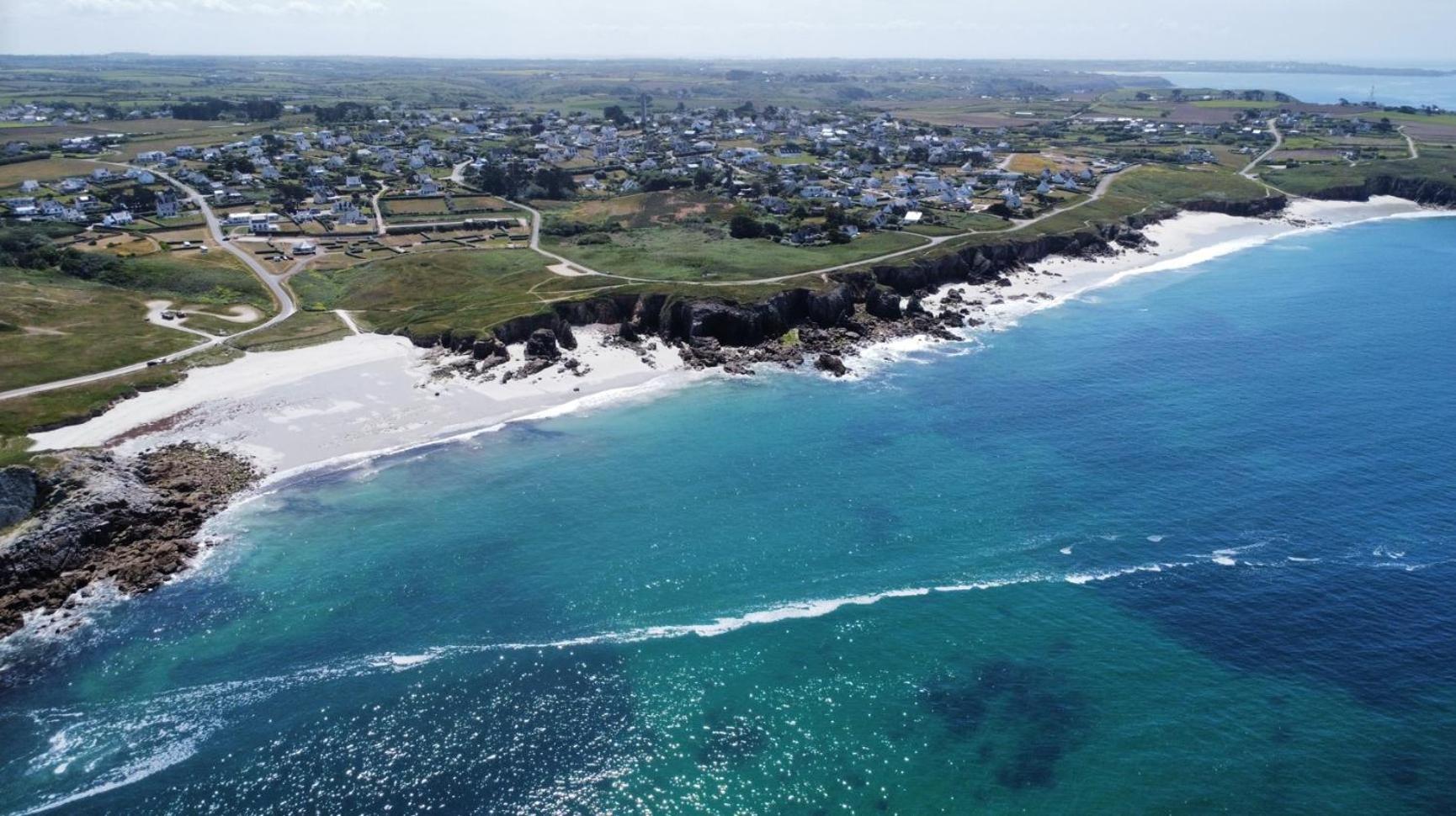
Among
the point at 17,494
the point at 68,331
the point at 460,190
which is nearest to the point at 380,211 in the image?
the point at 460,190

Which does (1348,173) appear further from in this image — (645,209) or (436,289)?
(436,289)

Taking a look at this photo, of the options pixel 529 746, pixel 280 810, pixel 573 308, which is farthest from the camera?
pixel 573 308

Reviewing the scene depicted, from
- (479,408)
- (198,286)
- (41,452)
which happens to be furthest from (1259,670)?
(198,286)

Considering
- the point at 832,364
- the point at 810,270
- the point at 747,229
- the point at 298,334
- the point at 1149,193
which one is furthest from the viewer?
the point at 1149,193

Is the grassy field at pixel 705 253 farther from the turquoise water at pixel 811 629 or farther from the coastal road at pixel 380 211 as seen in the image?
the turquoise water at pixel 811 629

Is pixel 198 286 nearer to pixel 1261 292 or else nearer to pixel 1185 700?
pixel 1185 700

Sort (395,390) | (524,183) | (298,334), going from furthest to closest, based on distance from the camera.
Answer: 1. (524,183)
2. (298,334)
3. (395,390)

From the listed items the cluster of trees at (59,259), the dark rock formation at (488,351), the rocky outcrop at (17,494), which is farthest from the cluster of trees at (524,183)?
the rocky outcrop at (17,494)
